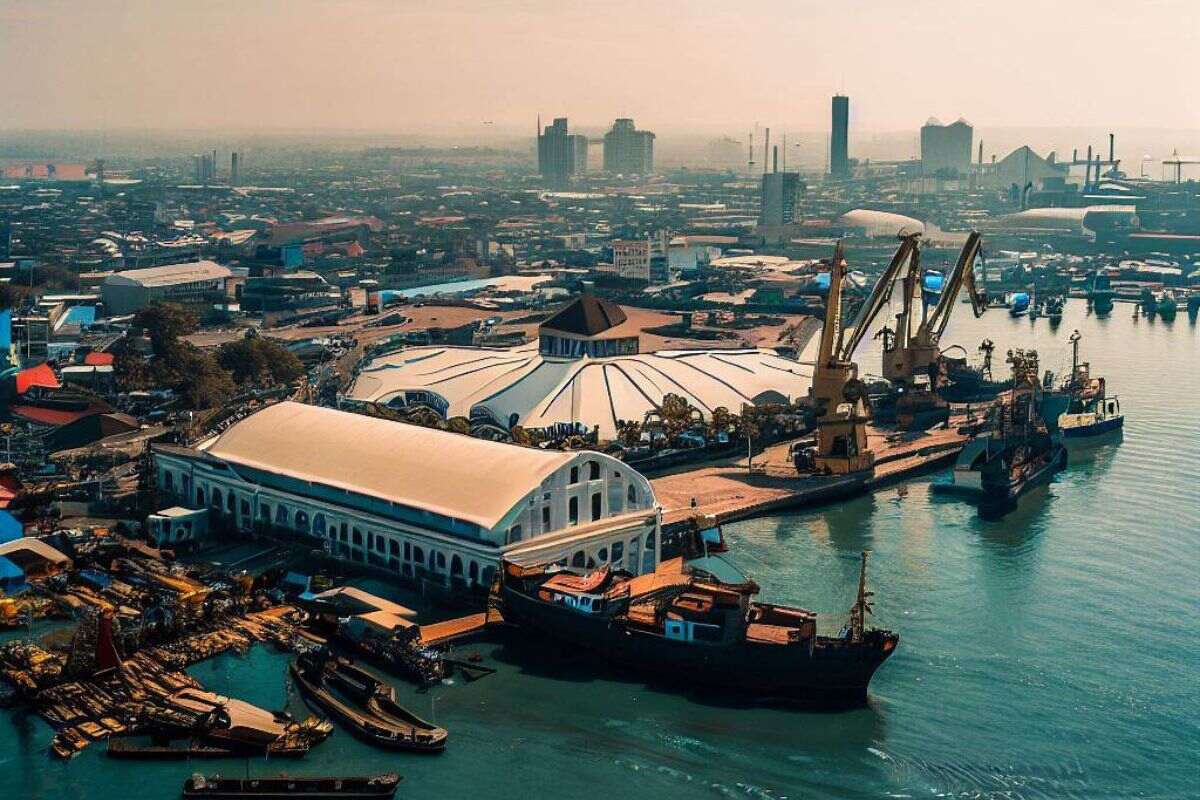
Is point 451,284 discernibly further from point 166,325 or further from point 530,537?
point 530,537

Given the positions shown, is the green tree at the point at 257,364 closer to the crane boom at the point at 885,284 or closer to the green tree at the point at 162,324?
the green tree at the point at 162,324

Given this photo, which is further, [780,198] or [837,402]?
[780,198]

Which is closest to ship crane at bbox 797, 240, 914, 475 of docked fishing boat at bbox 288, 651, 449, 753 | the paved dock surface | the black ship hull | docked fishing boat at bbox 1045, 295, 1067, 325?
the paved dock surface

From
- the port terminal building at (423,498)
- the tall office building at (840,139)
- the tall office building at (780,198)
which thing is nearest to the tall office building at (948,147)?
the tall office building at (840,139)

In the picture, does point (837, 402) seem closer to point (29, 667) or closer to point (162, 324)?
point (162, 324)

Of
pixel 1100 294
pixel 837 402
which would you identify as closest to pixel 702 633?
pixel 837 402

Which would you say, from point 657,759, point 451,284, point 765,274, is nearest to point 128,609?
point 657,759
